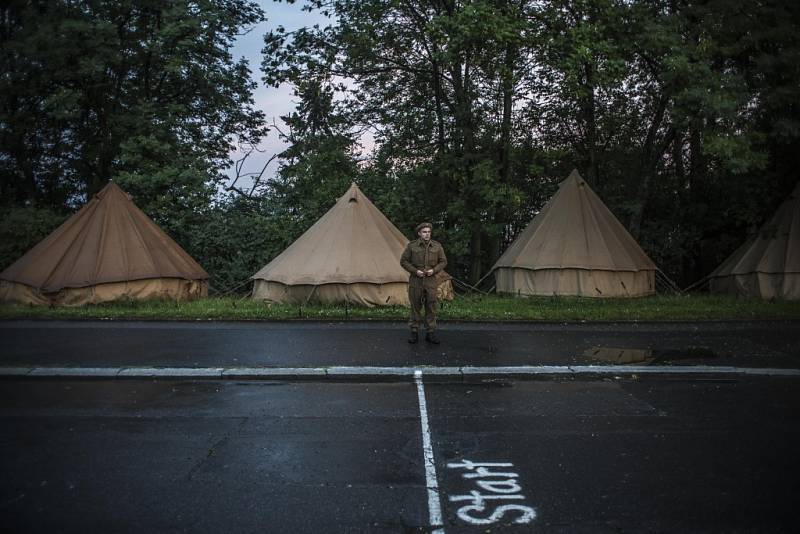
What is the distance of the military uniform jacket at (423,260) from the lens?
11.0m

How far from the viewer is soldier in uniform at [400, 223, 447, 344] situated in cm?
1101

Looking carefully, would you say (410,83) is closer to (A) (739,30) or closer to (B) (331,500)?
(A) (739,30)

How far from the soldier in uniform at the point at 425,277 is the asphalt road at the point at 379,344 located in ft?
1.13

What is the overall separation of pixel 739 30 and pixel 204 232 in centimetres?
1559

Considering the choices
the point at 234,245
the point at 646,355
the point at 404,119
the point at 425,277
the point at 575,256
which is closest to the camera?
the point at 646,355

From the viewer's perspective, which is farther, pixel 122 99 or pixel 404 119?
pixel 122 99

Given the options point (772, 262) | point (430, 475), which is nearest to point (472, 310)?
point (772, 262)

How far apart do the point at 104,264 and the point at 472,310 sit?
8950 mm

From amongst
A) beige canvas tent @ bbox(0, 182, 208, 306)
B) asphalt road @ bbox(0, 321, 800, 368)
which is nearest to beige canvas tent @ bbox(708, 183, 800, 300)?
asphalt road @ bbox(0, 321, 800, 368)

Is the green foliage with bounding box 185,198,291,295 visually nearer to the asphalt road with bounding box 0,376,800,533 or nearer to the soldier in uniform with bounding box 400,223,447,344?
the soldier in uniform with bounding box 400,223,447,344

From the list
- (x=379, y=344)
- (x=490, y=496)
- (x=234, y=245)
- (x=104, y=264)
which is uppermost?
(x=234, y=245)

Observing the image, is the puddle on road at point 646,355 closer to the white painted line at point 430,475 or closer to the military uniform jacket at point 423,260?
the military uniform jacket at point 423,260

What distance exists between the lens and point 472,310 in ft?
48.3

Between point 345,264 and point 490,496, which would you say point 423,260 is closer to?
point 345,264
